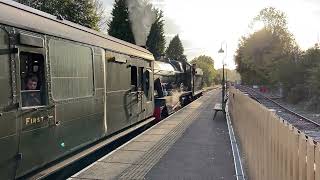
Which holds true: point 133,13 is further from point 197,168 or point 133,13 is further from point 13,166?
point 13,166

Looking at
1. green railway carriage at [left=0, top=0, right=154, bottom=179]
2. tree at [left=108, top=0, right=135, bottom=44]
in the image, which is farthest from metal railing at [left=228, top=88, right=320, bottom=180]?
tree at [left=108, top=0, right=135, bottom=44]

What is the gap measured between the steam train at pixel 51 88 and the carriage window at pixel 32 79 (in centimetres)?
1

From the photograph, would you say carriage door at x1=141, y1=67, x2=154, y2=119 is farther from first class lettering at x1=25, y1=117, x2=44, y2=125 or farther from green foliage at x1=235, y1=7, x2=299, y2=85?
green foliage at x1=235, y1=7, x2=299, y2=85

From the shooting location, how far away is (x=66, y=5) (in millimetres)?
27312

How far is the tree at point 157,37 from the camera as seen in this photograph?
5668 cm

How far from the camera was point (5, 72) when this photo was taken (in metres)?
5.57

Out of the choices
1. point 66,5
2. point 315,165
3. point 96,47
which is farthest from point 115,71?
point 66,5

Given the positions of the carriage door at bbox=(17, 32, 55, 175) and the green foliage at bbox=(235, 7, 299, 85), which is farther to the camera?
the green foliage at bbox=(235, 7, 299, 85)

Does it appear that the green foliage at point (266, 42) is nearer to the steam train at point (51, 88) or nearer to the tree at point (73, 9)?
the tree at point (73, 9)

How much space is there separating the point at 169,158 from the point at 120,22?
130ft

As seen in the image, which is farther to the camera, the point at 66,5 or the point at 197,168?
the point at 66,5

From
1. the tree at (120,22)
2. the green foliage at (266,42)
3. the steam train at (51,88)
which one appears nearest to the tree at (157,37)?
the tree at (120,22)

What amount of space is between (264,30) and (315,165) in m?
75.3

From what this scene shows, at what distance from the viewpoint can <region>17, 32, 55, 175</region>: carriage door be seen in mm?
6016
